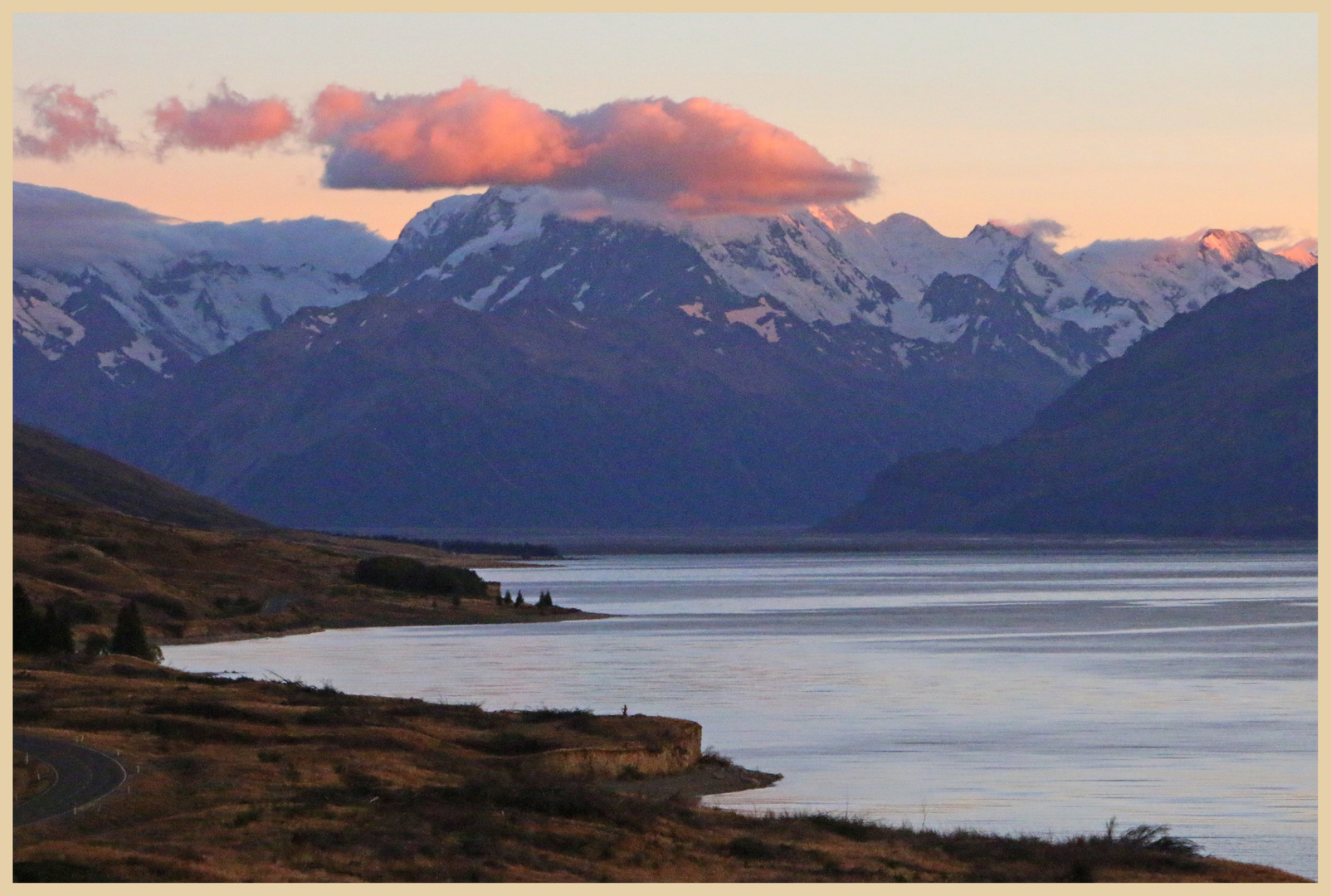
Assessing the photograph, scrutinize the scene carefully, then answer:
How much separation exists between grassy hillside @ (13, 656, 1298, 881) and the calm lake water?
645 cm

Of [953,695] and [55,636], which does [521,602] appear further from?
[55,636]

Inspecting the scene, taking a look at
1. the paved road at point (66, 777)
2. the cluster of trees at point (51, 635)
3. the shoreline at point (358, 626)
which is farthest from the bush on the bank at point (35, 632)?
the shoreline at point (358, 626)

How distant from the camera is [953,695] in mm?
101188

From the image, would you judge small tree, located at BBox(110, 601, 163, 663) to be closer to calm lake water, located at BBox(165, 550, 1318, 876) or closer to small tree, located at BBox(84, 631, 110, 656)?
small tree, located at BBox(84, 631, 110, 656)

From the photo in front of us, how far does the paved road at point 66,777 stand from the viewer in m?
48.7

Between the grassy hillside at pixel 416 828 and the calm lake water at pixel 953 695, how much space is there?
21.2 feet

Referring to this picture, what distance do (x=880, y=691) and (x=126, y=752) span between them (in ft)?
168

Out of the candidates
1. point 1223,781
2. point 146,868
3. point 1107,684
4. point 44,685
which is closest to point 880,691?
point 1107,684

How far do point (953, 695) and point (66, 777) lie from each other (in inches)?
2175

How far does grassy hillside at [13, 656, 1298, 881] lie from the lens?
4416 cm

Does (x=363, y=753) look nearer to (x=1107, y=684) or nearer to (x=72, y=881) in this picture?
(x=72, y=881)

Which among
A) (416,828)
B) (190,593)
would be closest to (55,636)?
(416,828)

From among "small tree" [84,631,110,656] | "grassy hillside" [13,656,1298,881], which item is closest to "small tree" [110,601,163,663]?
"small tree" [84,631,110,656]

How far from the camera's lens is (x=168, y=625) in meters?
145
